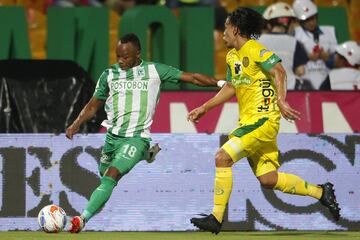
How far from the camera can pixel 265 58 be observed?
11391 millimetres

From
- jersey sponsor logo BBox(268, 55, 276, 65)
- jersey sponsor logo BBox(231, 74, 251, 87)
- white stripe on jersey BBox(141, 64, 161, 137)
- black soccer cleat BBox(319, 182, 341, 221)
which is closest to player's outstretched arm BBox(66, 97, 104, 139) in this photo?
white stripe on jersey BBox(141, 64, 161, 137)

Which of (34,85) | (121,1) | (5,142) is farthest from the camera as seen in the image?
(121,1)

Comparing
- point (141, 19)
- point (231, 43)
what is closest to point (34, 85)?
point (141, 19)

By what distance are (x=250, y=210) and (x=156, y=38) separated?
4.97 metres

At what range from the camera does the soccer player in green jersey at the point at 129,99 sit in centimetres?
1178

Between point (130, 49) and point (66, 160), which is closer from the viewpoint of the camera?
point (130, 49)

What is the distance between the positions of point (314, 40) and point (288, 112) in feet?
19.5

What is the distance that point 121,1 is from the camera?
18406 mm

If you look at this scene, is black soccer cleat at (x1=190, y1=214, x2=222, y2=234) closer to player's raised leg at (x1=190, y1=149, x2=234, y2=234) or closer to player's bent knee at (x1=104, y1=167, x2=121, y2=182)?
player's raised leg at (x1=190, y1=149, x2=234, y2=234)

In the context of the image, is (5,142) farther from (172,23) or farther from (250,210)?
(172,23)

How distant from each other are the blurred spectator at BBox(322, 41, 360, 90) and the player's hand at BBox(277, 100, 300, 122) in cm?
546

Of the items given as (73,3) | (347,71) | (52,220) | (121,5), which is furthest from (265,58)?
(121,5)

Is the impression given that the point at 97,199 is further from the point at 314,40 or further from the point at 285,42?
the point at 314,40

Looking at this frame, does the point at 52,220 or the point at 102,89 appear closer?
the point at 52,220
